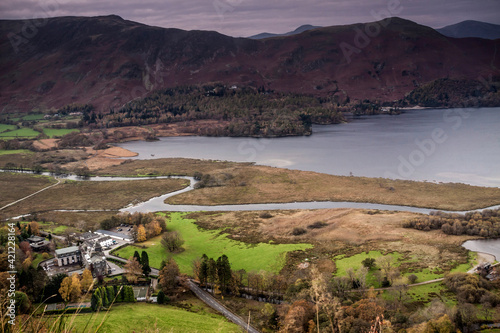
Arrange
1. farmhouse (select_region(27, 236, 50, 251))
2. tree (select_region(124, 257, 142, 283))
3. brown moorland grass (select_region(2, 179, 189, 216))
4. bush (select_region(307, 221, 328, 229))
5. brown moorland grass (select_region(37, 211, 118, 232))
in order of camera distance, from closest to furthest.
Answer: tree (select_region(124, 257, 142, 283)), farmhouse (select_region(27, 236, 50, 251)), bush (select_region(307, 221, 328, 229)), brown moorland grass (select_region(37, 211, 118, 232)), brown moorland grass (select_region(2, 179, 189, 216))

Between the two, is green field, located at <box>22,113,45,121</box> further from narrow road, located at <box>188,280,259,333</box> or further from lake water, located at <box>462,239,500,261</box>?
A: lake water, located at <box>462,239,500,261</box>

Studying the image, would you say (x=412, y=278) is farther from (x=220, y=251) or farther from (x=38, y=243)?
(x=38, y=243)

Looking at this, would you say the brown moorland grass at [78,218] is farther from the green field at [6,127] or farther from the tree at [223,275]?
the green field at [6,127]

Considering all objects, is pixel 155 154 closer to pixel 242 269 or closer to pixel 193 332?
pixel 242 269

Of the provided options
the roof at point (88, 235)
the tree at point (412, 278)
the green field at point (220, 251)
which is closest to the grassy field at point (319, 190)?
the green field at point (220, 251)

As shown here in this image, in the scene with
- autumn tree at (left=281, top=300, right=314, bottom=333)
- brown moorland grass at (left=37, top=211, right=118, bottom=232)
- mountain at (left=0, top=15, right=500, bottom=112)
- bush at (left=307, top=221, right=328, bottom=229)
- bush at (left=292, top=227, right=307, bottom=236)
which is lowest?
brown moorland grass at (left=37, top=211, right=118, bottom=232)

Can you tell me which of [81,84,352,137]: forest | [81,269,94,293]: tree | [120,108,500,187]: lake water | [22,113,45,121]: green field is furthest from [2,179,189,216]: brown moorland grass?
[22,113,45,121]: green field
